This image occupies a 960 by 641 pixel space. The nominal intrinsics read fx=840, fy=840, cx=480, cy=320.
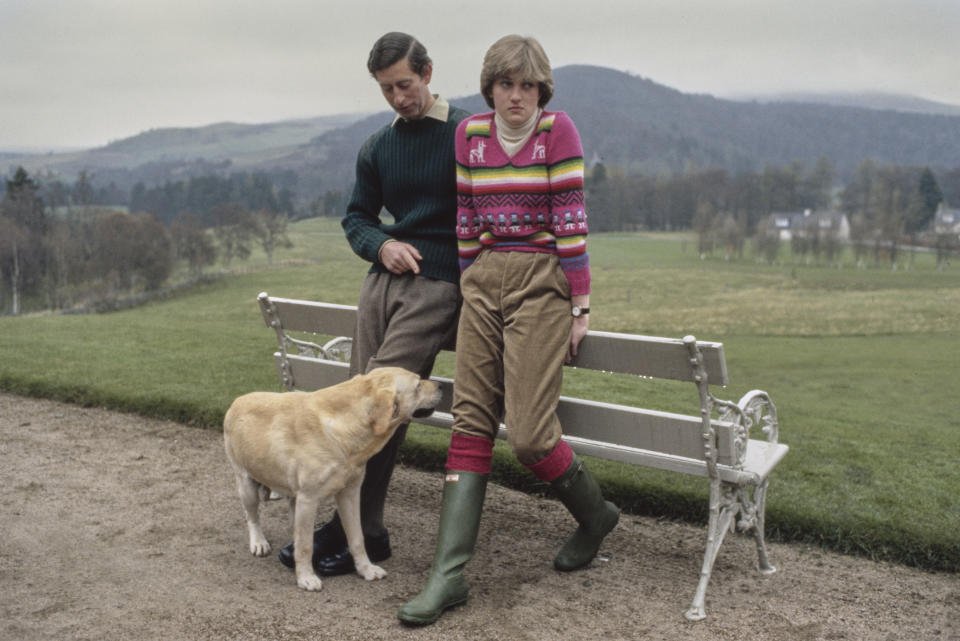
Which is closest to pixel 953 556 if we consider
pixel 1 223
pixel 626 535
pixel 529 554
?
pixel 626 535

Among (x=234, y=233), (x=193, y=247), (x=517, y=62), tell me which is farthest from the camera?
(x=234, y=233)

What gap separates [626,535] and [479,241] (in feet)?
7.00

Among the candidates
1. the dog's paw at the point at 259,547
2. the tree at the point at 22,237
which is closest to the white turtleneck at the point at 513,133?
the dog's paw at the point at 259,547

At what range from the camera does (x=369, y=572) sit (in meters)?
4.23

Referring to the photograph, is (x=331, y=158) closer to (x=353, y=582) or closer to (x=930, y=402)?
(x=930, y=402)

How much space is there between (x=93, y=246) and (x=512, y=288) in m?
61.1

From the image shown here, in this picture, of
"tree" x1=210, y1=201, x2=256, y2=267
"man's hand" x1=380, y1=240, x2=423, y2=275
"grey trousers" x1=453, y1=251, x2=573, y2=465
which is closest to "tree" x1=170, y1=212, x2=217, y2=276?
"tree" x1=210, y1=201, x2=256, y2=267

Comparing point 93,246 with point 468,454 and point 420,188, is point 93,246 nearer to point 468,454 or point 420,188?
point 420,188

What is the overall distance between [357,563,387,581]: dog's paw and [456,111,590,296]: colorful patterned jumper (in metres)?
1.69

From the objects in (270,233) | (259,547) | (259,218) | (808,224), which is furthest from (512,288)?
(808,224)

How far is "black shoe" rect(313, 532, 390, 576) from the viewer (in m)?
4.26

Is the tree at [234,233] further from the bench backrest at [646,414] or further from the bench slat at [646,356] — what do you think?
the bench slat at [646,356]

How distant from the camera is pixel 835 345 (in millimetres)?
31625

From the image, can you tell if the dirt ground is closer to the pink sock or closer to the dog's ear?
the pink sock
